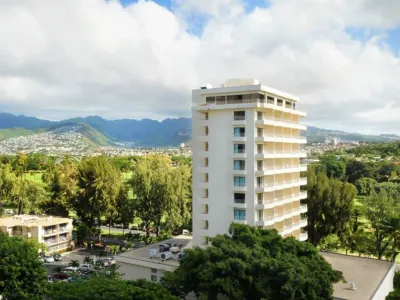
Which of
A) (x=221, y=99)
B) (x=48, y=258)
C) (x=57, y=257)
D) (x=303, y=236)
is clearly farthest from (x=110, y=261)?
(x=221, y=99)

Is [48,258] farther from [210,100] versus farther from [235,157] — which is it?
[210,100]

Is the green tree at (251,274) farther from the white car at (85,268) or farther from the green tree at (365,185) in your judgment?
the green tree at (365,185)

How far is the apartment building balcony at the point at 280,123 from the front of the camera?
3034 centimetres

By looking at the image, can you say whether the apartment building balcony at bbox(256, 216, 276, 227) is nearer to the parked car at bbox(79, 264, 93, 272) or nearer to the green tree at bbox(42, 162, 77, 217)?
the parked car at bbox(79, 264, 93, 272)

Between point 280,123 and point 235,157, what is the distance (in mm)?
5163

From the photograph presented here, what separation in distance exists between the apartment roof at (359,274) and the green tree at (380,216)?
466 centimetres

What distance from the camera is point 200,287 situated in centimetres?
2080

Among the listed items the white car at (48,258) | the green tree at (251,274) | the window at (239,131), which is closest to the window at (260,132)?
the window at (239,131)

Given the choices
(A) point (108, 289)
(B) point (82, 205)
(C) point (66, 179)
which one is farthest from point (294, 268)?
(C) point (66, 179)

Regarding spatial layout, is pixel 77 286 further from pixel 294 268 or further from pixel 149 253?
pixel 149 253

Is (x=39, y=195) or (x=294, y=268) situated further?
(x=39, y=195)

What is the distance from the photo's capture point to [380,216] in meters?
36.7

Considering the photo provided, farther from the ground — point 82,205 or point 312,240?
point 82,205

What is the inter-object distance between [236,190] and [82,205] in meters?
23.6
